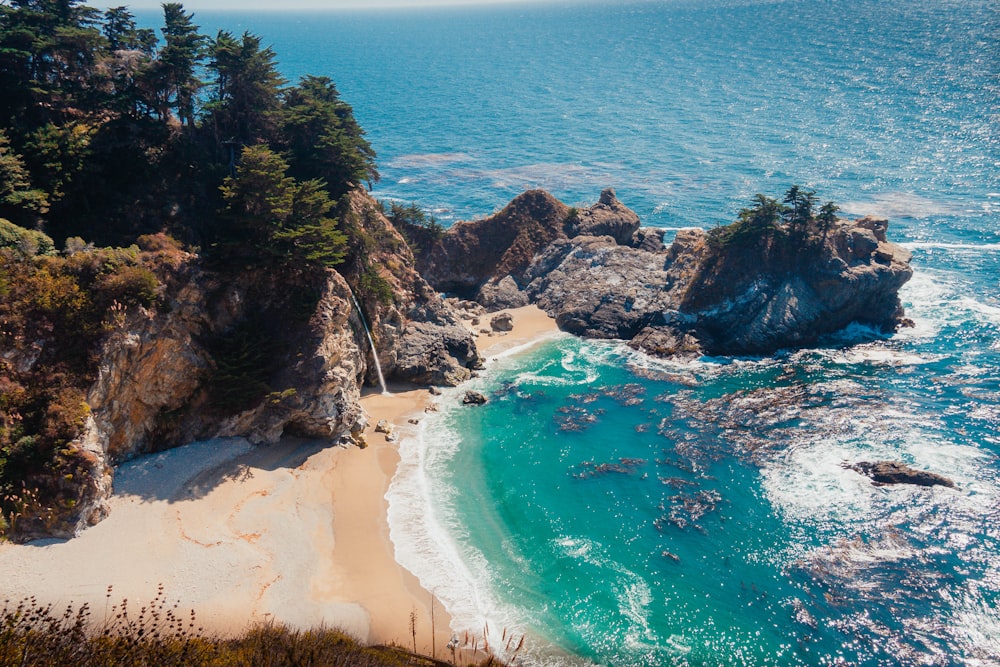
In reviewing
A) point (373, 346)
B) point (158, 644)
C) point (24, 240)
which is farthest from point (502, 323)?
point (158, 644)

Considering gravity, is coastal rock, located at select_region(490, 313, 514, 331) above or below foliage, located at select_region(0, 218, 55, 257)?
below

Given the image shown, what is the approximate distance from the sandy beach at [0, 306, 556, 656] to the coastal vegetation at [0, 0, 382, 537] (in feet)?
9.01

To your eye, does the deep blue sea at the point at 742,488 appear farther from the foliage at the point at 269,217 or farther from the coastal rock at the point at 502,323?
the foliage at the point at 269,217

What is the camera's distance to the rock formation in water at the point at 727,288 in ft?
176

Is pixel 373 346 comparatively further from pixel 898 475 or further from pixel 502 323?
pixel 898 475

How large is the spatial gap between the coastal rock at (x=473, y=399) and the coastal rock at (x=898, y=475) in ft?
82.0

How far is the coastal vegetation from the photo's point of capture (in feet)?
95.2

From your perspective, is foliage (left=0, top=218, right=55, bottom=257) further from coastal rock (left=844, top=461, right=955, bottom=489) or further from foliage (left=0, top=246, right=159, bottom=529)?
coastal rock (left=844, top=461, right=955, bottom=489)


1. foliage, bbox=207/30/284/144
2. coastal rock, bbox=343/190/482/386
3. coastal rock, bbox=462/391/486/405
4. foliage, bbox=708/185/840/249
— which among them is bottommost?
coastal rock, bbox=462/391/486/405

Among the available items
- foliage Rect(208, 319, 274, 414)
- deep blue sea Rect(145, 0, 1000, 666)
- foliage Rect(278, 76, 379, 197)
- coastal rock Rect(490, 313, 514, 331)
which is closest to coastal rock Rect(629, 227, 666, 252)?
deep blue sea Rect(145, 0, 1000, 666)

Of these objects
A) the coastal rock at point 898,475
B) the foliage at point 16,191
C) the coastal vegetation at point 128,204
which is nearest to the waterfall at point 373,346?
the coastal vegetation at point 128,204

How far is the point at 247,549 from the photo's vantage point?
29000mm

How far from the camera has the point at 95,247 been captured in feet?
113

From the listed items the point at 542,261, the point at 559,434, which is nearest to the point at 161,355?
the point at 559,434
